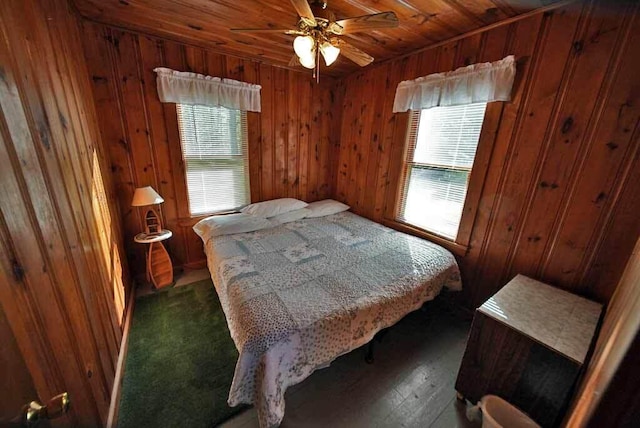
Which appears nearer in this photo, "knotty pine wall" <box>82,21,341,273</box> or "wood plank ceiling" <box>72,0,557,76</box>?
"wood plank ceiling" <box>72,0,557,76</box>

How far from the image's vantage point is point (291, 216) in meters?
2.84

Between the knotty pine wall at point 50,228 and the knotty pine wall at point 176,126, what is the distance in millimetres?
543

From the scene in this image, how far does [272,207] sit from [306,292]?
1.62 meters

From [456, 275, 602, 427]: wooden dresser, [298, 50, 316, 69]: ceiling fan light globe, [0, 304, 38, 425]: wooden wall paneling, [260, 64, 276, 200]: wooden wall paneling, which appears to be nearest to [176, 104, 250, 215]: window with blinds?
[260, 64, 276, 200]: wooden wall paneling

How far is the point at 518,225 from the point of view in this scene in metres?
1.82

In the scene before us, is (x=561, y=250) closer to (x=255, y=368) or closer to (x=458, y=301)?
(x=458, y=301)

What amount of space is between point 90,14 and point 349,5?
6.52ft

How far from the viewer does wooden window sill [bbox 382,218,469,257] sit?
2.17 m

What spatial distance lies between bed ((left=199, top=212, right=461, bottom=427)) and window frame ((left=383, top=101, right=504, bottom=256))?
8.5 inches

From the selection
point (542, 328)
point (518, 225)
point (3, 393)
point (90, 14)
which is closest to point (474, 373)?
point (542, 328)

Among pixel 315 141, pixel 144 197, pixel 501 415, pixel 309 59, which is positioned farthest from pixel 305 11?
pixel 501 415

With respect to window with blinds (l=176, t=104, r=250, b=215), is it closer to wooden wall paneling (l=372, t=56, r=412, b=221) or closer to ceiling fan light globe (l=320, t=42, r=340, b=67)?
ceiling fan light globe (l=320, t=42, r=340, b=67)

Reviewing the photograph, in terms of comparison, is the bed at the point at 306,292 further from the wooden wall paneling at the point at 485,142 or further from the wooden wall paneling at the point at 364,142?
the wooden wall paneling at the point at 364,142

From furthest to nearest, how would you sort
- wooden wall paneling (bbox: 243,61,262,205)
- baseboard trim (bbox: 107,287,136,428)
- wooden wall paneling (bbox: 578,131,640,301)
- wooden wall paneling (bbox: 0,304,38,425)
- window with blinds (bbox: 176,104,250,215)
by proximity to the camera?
wooden wall paneling (bbox: 243,61,262,205) < window with blinds (bbox: 176,104,250,215) < wooden wall paneling (bbox: 578,131,640,301) < baseboard trim (bbox: 107,287,136,428) < wooden wall paneling (bbox: 0,304,38,425)
